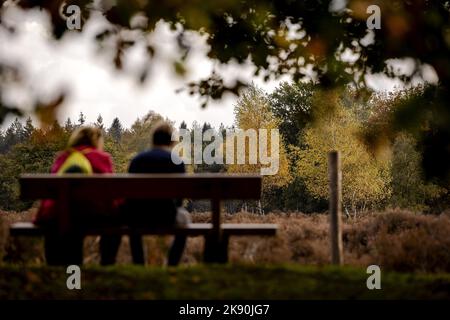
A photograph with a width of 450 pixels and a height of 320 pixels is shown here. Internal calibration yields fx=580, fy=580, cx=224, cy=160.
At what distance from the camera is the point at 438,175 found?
13.0 feet

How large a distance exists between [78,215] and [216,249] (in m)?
1.43

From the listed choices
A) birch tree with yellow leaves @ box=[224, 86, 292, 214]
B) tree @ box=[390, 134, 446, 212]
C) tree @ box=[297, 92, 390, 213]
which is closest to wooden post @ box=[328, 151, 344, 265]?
tree @ box=[390, 134, 446, 212]

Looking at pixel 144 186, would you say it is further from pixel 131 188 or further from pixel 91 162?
pixel 91 162

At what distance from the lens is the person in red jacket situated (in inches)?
226

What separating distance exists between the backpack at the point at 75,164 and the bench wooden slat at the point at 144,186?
459mm

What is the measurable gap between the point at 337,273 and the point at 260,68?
14.3 ft

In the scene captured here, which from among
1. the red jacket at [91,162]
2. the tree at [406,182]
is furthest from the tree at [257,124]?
the red jacket at [91,162]

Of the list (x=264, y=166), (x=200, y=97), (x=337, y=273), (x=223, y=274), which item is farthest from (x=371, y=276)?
(x=264, y=166)

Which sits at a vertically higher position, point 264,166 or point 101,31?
point 264,166

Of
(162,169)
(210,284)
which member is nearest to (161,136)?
(162,169)

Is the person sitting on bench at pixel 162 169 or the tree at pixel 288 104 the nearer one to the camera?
the person sitting on bench at pixel 162 169

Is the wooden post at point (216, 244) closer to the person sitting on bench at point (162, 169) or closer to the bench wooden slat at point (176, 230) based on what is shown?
the bench wooden slat at point (176, 230)

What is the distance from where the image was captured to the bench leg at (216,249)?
5.84 meters
